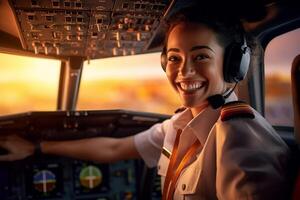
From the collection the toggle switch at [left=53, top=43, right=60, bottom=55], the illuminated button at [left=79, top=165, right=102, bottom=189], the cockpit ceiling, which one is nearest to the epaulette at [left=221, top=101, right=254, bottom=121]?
the cockpit ceiling

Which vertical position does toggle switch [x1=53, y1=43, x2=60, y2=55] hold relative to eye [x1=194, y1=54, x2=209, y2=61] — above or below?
above

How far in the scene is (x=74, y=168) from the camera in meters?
2.39

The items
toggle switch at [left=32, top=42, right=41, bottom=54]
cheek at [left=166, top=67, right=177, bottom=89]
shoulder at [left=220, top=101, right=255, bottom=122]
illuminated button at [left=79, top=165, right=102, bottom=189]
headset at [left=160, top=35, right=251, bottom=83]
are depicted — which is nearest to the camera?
shoulder at [left=220, top=101, right=255, bottom=122]

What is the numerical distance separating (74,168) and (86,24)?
3.74 ft

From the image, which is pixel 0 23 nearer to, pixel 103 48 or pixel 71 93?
pixel 103 48

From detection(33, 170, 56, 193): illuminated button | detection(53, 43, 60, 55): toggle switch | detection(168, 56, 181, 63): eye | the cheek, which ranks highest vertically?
detection(53, 43, 60, 55): toggle switch

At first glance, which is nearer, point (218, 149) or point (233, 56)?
point (218, 149)

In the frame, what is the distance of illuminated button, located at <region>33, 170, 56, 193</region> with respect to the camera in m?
2.31

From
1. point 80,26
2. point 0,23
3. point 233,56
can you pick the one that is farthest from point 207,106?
point 0,23

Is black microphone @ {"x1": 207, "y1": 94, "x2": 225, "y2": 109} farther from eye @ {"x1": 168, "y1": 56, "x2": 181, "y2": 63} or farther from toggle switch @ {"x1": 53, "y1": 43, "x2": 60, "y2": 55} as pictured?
toggle switch @ {"x1": 53, "y1": 43, "x2": 60, "y2": 55}

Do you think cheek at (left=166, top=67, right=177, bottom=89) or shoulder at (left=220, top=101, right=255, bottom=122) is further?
cheek at (left=166, top=67, right=177, bottom=89)

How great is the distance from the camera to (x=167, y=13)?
1519mm

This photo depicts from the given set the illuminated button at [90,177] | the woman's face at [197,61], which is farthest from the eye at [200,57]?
the illuminated button at [90,177]

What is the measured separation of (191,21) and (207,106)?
0.35 metres
